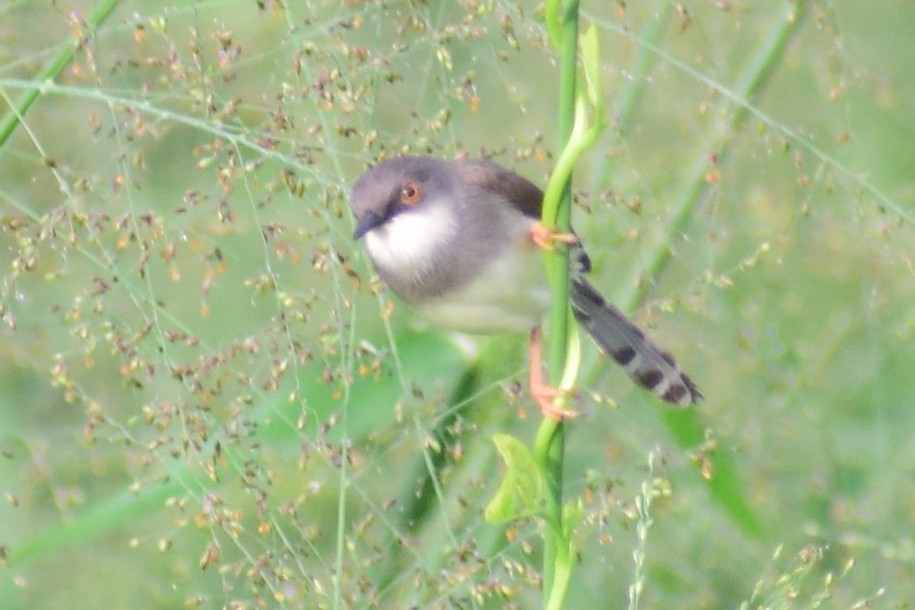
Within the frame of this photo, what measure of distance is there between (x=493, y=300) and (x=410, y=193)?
0.35 m

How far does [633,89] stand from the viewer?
3260 mm

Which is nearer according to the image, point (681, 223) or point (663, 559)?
point (681, 223)

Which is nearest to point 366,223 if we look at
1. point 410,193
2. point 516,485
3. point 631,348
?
point 410,193

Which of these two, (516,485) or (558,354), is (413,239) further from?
(516,485)

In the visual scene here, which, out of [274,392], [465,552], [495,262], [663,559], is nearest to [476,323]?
[495,262]

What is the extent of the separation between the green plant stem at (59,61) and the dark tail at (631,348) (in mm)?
1410

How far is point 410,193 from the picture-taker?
117 inches

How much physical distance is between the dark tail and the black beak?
2.47ft

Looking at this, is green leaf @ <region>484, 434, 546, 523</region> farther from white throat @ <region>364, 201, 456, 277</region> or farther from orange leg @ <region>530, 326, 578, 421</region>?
white throat @ <region>364, 201, 456, 277</region>

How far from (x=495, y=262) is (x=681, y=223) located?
54cm

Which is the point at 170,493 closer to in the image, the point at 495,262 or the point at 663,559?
the point at 495,262

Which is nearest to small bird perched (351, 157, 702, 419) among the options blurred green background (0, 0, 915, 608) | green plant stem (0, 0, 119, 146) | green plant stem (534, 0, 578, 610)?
blurred green background (0, 0, 915, 608)

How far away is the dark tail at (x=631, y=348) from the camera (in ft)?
10.9

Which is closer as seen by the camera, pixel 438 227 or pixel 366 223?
pixel 366 223
